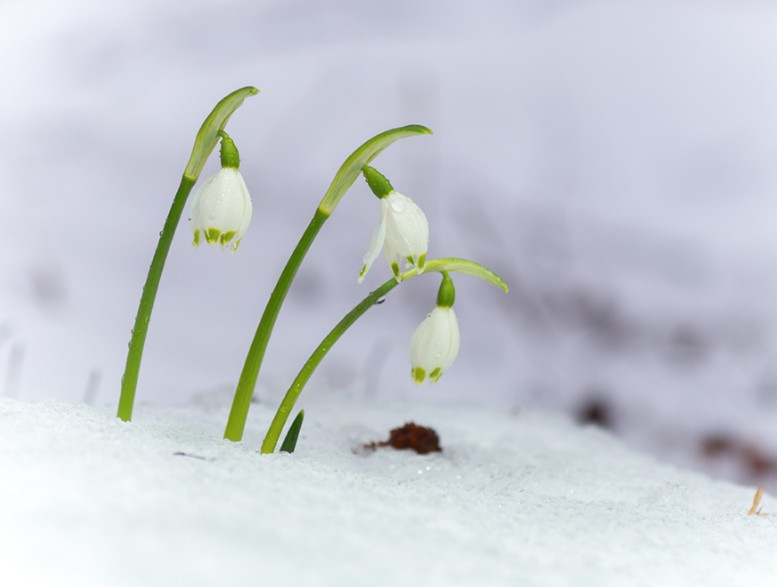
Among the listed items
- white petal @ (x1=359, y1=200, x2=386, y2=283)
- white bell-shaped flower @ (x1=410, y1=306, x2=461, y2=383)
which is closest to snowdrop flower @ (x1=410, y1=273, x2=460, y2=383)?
white bell-shaped flower @ (x1=410, y1=306, x2=461, y2=383)

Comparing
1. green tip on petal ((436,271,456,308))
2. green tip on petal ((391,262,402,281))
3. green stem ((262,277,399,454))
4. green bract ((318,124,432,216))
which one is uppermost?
green bract ((318,124,432,216))

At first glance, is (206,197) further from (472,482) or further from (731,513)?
(731,513)

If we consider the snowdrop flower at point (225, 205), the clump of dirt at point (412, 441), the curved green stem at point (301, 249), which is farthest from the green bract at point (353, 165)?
the clump of dirt at point (412, 441)

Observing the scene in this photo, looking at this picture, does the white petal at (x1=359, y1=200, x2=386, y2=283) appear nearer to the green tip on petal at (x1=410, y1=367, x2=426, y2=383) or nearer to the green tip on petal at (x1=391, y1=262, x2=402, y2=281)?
the green tip on petal at (x1=391, y1=262, x2=402, y2=281)

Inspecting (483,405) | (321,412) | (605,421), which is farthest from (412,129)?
(605,421)

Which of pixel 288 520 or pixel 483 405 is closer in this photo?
pixel 288 520

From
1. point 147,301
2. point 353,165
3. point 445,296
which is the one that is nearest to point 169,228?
point 147,301
